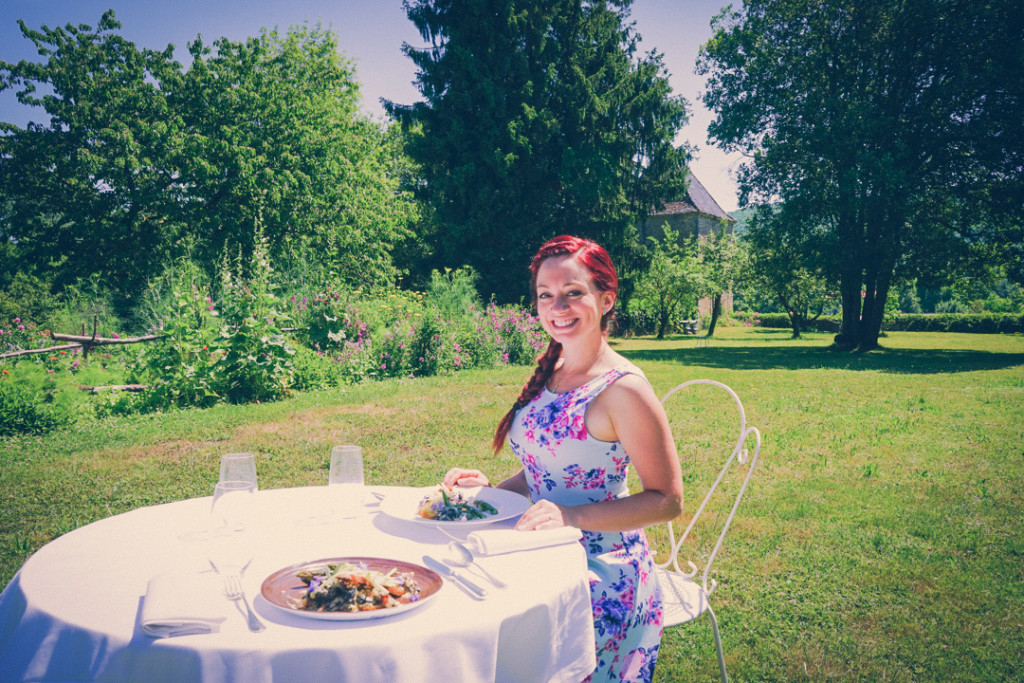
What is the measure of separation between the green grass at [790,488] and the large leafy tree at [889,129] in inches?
405

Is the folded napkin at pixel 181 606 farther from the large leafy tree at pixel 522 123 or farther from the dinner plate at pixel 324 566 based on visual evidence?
the large leafy tree at pixel 522 123

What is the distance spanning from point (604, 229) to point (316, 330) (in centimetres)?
1493

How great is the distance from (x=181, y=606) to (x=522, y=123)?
73.4 feet

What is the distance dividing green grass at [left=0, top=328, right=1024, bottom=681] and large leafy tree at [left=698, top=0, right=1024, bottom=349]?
405 inches

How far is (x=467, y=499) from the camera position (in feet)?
6.51

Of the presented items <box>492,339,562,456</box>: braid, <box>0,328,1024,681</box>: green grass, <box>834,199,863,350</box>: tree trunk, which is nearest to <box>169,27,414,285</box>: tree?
<box>0,328,1024,681</box>: green grass

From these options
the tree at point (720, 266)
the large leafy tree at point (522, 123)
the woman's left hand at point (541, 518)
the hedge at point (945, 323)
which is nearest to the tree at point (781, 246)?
the tree at point (720, 266)

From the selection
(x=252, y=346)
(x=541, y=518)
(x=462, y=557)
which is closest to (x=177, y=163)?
(x=252, y=346)

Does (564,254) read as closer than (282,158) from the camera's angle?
Yes

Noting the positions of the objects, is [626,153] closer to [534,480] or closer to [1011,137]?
[1011,137]

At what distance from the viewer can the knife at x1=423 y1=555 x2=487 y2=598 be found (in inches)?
52.7

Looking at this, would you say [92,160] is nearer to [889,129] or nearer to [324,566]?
[324,566]

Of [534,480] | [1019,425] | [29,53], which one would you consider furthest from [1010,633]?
[29,53]

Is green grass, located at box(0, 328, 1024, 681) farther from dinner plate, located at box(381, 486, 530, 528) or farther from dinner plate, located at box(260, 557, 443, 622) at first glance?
dinner plate, located at box(260, 557, 443, 622)
